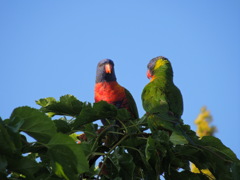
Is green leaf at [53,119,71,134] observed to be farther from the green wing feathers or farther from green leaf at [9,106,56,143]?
the green wing feathers

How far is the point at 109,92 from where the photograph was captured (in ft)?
15.3

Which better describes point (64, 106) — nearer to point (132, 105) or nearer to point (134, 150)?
point (134, 150)

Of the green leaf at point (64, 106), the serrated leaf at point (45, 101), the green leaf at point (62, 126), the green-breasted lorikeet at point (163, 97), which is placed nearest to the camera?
the green leaf at point (62, 126)

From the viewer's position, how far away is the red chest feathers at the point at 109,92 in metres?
4.59

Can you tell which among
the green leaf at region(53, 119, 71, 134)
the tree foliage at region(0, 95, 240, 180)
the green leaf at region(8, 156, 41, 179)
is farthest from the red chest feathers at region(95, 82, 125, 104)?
the green leaf at region(8, 156, 41, 179)

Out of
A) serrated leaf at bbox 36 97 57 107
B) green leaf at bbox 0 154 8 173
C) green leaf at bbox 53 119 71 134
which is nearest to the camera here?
green leaf at bbox 0 154 8 173

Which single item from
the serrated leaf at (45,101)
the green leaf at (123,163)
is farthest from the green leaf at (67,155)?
the serrated leaf at (45,101)

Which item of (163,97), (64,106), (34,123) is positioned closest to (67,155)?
(34,123)

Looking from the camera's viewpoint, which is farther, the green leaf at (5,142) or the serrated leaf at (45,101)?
the serrated leaf at (45,101)

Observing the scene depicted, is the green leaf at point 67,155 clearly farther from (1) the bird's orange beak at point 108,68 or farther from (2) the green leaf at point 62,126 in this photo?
(1) the bird's orange beak at point 108,68

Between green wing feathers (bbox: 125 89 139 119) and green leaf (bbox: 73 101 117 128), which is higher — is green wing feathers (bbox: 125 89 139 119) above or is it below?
above

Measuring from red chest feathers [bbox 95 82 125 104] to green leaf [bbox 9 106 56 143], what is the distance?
10.3ft

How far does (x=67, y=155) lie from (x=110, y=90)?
335cm

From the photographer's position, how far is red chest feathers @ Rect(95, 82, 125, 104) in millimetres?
4586
